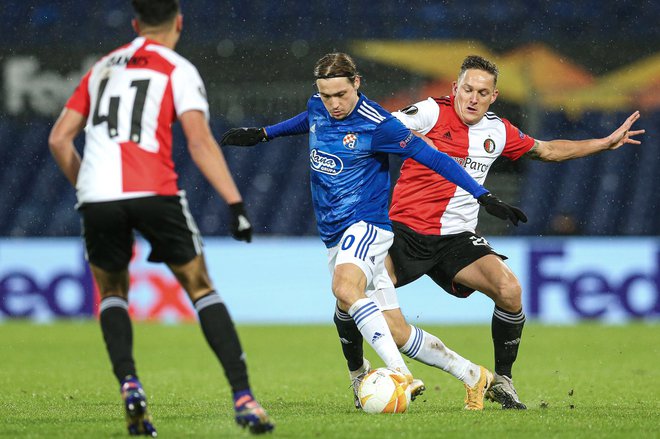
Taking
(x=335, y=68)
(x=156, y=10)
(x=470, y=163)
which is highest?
(x=156, y=10)

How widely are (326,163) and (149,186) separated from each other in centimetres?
170

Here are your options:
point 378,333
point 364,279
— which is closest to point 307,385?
point 364,279

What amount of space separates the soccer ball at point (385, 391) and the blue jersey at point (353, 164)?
897 millimetres

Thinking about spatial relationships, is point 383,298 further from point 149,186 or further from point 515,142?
point 149,186

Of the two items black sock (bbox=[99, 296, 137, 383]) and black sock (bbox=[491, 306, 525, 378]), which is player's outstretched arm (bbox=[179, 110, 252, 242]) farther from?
black sock (bbox=[491, 306, 525, 378])

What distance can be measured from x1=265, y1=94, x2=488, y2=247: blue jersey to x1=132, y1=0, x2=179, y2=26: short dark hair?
160 centimetres

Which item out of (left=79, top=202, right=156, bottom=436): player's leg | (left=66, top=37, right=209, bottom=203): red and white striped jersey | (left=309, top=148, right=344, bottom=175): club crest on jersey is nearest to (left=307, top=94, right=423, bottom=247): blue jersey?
(left=309, top=148, right=344, bottom=175): club crest on jersey

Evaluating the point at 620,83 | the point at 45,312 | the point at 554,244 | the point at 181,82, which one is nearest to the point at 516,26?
the point at 620,83

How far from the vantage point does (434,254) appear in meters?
6.76

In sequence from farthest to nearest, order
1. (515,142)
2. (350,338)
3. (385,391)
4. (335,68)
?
(515,142), (350,338), (335,68), (385,391)

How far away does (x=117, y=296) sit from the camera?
4918mm

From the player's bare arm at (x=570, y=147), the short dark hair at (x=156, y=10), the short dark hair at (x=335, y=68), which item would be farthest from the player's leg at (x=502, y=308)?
the short dark hair at (x=156, y=10)

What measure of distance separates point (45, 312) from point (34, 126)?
615cm

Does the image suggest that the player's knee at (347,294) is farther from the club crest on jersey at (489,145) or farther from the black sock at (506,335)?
the club crest on jersey at (489,145)
